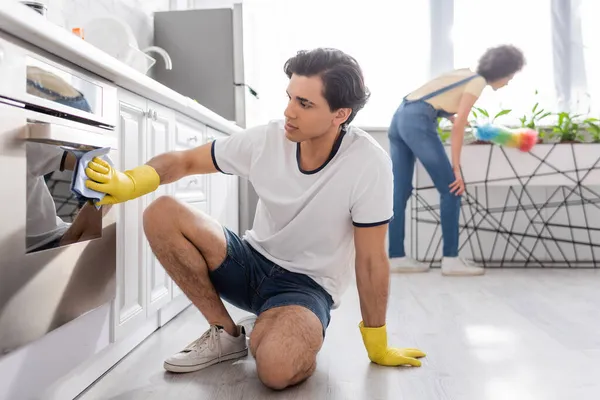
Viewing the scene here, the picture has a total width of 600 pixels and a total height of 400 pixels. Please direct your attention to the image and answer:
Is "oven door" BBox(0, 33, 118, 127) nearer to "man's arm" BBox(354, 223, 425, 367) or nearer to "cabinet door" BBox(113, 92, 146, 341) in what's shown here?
"cabinet door" BBox(113, 92, 146, 341)

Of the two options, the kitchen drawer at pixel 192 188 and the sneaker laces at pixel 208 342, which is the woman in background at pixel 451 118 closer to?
the kitchen drawer at pixel 192 188

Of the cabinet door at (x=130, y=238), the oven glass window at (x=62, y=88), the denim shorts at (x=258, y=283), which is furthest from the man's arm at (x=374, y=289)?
the oven glass window at (x=62, y=88)

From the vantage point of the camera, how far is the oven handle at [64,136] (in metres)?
1.01

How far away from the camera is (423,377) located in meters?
1.43

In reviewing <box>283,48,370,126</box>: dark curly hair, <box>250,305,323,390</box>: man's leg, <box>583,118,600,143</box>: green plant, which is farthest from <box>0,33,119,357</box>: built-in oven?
<box>583,118,600,143</box>: green plant

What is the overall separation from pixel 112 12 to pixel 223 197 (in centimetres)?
98

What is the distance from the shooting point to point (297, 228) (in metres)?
1.53

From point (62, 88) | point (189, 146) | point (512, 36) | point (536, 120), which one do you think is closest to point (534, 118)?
point (536, 120)

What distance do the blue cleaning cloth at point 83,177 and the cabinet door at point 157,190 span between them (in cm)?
47

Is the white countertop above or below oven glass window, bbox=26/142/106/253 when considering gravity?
above

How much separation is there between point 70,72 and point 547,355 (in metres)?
1.42

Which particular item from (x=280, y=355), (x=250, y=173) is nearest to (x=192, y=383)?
(x=280, y=355)

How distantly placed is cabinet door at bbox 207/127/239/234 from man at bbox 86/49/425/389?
3.20 ft

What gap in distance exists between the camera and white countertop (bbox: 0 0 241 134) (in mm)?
921
